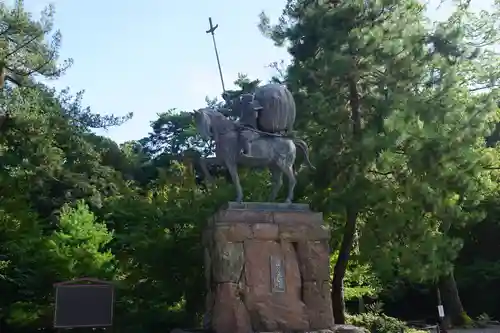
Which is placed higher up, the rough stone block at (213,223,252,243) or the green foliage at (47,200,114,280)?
the green foliage at (47,200,114,280)

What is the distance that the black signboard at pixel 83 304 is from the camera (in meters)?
10.3

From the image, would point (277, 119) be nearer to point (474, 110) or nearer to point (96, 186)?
point (474, 110)

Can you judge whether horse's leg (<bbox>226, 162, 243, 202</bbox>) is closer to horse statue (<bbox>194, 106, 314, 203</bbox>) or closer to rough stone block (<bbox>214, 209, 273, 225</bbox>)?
horse statue (<bbox>194, 106, 314, 203</bbox>)

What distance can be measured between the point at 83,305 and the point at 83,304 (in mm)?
19

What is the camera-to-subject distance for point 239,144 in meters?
10.9

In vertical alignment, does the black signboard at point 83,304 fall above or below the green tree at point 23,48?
below

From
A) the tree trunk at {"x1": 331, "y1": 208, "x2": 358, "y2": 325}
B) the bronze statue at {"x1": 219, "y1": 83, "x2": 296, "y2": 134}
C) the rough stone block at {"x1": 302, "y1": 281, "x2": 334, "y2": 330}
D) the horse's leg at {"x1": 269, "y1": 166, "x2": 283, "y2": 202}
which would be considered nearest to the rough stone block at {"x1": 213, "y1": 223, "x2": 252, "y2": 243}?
the horse's leg at {"x1": 269, "y1": 166, "x2": 283, "y2": 202}

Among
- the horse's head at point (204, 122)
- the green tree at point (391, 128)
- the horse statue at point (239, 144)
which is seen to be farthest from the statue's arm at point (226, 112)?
the green tree at point (391, 128)

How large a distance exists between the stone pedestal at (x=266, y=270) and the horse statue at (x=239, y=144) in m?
0.66

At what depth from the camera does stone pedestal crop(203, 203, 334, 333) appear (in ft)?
31.9

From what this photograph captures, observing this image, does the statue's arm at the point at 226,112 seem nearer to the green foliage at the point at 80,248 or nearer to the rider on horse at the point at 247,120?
the rider on horse at the point at 247,120

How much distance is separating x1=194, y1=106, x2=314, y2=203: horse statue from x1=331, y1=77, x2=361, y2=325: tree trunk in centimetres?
300

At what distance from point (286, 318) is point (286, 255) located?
3.74 ft

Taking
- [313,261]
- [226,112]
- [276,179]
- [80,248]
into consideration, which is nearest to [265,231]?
[313,261]
